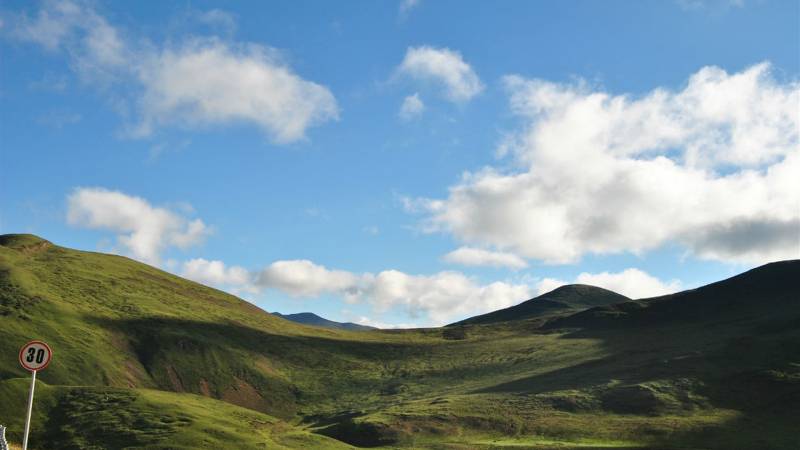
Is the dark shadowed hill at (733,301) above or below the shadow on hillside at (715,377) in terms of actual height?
above

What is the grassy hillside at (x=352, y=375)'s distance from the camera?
7469cm

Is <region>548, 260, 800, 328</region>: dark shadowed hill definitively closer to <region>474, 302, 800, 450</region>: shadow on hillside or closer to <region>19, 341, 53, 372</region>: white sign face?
<region>474, 302, 800, 450</region>: shadow on hillside

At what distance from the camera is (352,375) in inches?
5561

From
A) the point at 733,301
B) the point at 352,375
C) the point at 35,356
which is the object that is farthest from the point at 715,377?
the point at 35,356

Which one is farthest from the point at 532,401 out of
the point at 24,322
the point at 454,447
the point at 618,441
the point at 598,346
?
the point at 24,322

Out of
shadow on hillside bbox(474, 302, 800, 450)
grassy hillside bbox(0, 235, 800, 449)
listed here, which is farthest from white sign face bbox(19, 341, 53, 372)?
shadow on hillside bbox(474, 302, 800, 450)

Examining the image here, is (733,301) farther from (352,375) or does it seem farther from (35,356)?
(35,356)

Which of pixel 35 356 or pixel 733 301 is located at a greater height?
pixel 733 301

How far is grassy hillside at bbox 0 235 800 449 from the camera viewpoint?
2940 inches

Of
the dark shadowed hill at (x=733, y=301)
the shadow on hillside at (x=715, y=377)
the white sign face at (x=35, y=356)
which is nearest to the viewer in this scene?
the white sign face at (x=35, y=356)

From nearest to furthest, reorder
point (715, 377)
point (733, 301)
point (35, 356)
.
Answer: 1. point (35, 356)
2. point (715, 377)
3. point (733, 301)

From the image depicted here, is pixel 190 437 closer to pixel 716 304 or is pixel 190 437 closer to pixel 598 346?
pixel 598 346

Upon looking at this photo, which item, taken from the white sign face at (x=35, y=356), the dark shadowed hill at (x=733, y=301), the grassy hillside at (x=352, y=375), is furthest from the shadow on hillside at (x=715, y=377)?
the white sign face at (x=35, y=356)

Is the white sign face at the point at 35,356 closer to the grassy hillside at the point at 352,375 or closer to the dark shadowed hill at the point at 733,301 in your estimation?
the grassy hillside at the point at 352,375
